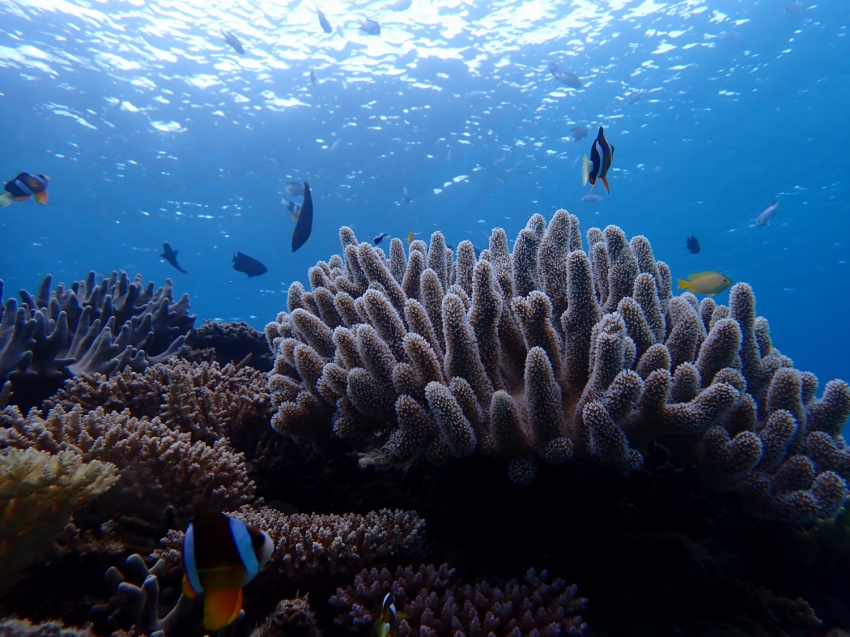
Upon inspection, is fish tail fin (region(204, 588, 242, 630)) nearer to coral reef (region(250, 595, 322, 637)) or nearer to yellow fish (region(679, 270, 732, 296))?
coral reef (region(250, 595, 322, 637))

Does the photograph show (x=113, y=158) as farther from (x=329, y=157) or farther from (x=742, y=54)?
(x=742, y=54)

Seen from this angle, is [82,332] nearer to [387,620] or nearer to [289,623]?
[289,623]

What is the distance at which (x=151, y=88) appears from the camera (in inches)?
829

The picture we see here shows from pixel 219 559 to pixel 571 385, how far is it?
6.37 feet

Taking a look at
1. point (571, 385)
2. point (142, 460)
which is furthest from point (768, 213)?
point (142, 460)

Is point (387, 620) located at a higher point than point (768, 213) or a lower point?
lower

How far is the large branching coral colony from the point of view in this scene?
2.08 meters

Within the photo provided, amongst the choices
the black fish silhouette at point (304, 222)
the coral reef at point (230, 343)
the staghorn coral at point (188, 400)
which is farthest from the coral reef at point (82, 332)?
the black fish silhouette at point (304, 222)

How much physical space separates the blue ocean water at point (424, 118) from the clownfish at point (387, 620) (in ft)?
63.0

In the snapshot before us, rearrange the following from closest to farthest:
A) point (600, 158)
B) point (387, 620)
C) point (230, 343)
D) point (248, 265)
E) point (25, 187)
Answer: point (387, 620) → point (600, 158) → point (230, 343) → point (25, 187) → point (248, 265)

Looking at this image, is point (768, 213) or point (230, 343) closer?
point (230, 343)

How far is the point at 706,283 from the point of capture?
5762mm

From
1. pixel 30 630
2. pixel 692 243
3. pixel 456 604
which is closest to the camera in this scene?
pixel 30 630

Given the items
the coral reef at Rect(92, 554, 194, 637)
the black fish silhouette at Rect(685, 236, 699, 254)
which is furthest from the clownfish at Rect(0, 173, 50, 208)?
the black fish silhouette at Rect(685, 236, 699, 254)
